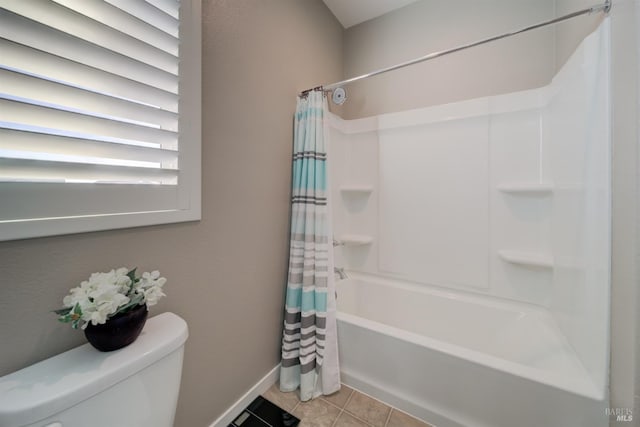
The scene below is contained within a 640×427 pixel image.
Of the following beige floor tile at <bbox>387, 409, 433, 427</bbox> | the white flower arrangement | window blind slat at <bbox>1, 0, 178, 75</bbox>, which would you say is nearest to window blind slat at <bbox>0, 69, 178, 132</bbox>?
window blind slat at <bbox>1, 0, 178, 75</bbox>

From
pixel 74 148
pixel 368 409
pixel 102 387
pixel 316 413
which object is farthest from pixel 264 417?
pixel 74 148

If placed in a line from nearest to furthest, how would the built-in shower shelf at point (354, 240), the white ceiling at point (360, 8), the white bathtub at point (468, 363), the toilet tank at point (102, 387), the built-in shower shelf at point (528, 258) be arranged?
the toilet tank at point (102, 387)
the white bathtub at point (468, 363)
the built-in shower shelf at point (528, 258)
the white ceiling at point (360, 8)
the built-in shower shelf at point (354, 240)

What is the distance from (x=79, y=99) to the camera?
2.23ft

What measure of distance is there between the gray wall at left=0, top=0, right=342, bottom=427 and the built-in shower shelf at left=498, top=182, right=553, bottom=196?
1.41 meters

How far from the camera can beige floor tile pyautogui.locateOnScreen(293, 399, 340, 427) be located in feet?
3.82

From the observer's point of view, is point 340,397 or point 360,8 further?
point 360,8

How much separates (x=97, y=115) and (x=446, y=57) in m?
2.12

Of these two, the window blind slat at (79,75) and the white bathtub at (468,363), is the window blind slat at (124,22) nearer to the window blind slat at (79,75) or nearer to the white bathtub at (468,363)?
the window blind slat at (79,75)

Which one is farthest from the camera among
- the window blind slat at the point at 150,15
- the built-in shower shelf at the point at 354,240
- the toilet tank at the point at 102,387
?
the built-in shower shelf at the point at 354,240

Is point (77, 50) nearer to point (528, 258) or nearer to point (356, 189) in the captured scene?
point (356, 189)

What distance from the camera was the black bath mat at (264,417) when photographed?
3.76 feet

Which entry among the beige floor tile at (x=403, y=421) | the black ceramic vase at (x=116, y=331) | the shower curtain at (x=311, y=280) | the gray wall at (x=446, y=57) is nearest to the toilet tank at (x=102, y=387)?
the black ceramic vase at (x=116, y=331)

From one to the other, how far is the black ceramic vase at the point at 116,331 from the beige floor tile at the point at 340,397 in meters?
1.13

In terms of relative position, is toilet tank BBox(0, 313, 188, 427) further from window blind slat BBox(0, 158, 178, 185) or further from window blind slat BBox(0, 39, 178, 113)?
window blind slat BBox(0, 39, 178, 113)
